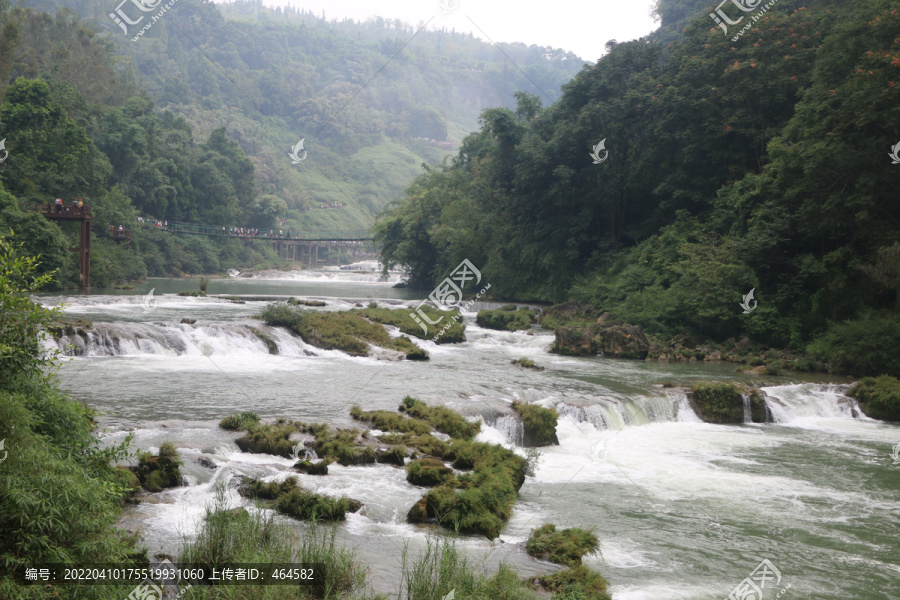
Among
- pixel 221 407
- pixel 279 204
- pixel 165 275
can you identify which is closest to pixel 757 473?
pixel 221 407

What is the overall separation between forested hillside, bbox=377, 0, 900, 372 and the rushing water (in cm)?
440

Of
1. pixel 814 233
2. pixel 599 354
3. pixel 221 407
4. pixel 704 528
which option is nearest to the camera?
pixel 704 528

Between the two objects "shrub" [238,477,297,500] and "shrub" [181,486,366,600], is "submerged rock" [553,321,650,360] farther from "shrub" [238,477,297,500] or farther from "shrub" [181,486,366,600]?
"shrub" [181,486,366,600]

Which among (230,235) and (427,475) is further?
(230,235)

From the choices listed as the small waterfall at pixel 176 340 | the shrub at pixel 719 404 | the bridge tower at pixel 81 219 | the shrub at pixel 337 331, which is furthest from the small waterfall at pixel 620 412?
the bridge tower at pixel 81 219

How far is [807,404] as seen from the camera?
17.8 meters

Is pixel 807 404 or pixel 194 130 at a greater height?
pixel 194 130

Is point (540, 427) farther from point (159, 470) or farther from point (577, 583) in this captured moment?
point (159, 470)

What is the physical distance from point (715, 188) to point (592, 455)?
22122 mm

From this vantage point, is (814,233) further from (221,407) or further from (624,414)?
(221,407)

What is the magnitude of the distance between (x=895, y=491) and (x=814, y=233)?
1418cm

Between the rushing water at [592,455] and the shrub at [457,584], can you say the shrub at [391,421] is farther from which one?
the shrub at [457,584]

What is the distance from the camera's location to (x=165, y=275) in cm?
6128

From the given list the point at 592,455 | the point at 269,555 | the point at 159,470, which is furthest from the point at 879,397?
the point at 159,470
